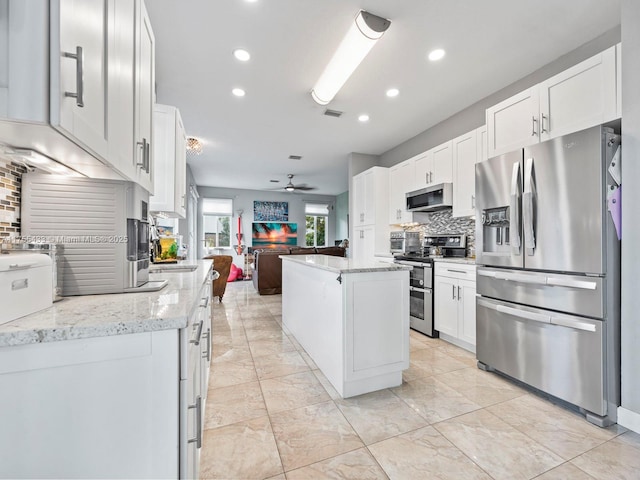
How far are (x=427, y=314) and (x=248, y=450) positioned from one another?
2478 mm

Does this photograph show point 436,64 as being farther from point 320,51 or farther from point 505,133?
point 320,51

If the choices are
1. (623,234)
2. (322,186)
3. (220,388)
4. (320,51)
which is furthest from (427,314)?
(322,186)

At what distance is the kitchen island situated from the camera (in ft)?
2.22

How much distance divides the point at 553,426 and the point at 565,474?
43cm

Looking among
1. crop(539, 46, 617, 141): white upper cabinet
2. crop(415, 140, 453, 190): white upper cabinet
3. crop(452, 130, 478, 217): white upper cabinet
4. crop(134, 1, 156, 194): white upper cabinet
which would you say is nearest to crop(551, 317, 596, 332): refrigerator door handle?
crop(539, 46, 617, 141): white upper cabinet

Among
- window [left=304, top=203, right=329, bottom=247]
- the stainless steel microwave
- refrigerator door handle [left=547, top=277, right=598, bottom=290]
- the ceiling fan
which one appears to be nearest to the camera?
refrigerator door handle [left=547, top=277, right=598, bottom=290]

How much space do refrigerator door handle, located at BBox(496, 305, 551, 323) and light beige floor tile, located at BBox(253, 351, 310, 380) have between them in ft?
5.39

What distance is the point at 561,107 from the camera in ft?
7.22

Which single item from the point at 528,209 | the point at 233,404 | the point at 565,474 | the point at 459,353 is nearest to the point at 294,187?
the point at 459,353

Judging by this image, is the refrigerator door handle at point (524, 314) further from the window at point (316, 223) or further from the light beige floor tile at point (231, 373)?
the window at point (316, 223)

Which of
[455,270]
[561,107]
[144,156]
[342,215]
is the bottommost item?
[455,270]

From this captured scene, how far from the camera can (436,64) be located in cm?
275

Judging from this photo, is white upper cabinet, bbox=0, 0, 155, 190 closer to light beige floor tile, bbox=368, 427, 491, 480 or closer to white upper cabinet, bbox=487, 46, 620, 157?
light beige floor tile, bbox=368, 427, 491, 480

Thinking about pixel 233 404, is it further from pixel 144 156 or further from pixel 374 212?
pixel 374 212
